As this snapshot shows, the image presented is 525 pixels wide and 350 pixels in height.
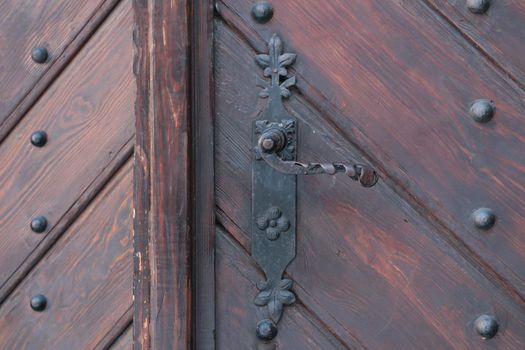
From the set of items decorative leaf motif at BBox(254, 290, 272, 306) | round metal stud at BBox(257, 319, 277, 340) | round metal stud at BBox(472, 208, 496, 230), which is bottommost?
round metal stud at BBox(257, 319, 277, 340)

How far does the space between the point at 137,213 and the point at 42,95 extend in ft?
1.01

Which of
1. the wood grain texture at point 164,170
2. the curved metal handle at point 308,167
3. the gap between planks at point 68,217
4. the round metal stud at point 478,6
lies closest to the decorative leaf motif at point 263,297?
the wood grain texture at point 164,170

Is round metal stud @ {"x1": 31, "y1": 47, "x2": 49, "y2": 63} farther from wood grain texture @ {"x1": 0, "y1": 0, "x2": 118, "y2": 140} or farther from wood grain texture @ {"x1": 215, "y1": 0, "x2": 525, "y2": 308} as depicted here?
wood grain texture @ {"x1": 215, "y1": 0, "x2": 525, "y2": 308}

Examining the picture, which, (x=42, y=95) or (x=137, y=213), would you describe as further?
(x=42, y=95)

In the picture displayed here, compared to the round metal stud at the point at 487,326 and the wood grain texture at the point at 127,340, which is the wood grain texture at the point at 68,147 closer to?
the wood grain texture at the point at 127,340

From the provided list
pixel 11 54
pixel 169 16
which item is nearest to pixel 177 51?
pixel 169 16

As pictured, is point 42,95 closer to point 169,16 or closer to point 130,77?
point 130,77

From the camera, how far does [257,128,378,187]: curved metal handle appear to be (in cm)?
117

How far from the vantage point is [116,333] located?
54.1 inches

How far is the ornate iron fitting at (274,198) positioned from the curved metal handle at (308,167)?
0.05 m

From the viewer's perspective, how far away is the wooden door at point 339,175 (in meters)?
1.23

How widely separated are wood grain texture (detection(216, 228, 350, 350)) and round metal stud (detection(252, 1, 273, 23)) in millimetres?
359

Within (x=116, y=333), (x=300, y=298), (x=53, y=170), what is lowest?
(x=116, y=333)

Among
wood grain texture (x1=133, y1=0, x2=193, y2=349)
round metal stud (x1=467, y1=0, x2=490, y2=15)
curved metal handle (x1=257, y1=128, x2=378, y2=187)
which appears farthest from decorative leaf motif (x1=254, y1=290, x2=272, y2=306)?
round metal stud (x1=467, y1=0, x2=490, y2=15)
